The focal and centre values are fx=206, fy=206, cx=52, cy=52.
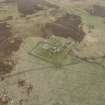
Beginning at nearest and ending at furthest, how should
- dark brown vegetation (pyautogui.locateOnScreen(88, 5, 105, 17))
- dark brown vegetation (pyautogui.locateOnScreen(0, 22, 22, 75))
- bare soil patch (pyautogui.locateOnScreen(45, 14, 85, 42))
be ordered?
dark brown vegetation (pyautogui.locateOnScreen(0, 22, 22, 75)) → bare soil patch (pyautogui.locateOnScreen(45, 14, 85, 42)) → dark brown vegetation (pyautogui.locateOnScreen(88, 5, 105, 17))

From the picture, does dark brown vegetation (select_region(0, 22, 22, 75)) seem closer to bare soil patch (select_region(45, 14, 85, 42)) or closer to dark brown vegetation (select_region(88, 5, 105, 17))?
bare soil patch (select_region(45, 14, 85, 42))

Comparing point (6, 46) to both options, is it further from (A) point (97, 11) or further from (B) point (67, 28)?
(A) point (97, 11)

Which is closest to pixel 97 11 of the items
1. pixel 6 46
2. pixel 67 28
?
pixel 67 28

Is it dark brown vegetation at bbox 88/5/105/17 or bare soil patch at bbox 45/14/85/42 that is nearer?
bare soil patch at bbox 45/14/85/42

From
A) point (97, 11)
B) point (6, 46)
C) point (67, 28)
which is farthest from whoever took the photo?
point (97, 11)

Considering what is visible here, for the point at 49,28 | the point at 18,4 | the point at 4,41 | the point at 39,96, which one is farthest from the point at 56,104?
the point at 18,4

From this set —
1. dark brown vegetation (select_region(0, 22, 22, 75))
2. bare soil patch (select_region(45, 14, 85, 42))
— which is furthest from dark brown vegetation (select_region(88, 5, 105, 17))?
dark brown vegetation (select_region(0, 22, 22, 75))

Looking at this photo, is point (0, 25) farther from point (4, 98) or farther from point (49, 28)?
point (4, 98)

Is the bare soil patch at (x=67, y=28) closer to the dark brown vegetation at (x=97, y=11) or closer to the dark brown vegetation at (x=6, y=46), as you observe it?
the dark brown vegetation at (x=97, y=11)

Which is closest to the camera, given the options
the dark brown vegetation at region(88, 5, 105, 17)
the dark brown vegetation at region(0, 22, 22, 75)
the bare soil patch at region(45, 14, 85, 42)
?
the dark brown vegetation at region(0, 22, 22, 75)

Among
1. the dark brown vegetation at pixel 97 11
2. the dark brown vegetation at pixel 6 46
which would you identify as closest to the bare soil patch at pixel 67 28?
the dark brown vegetation at pixel 97 11

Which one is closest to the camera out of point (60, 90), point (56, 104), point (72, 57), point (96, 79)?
point (56, 104)
